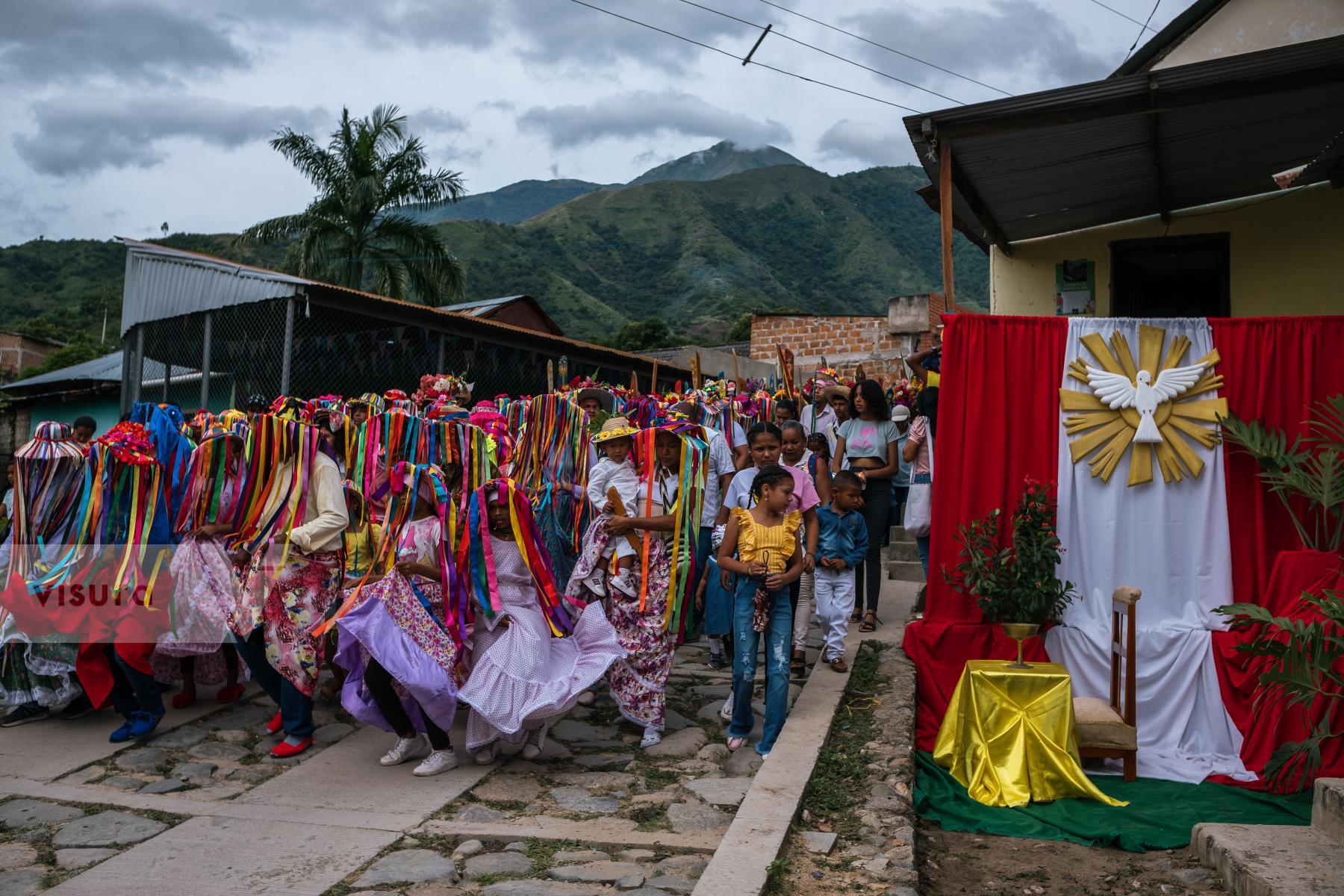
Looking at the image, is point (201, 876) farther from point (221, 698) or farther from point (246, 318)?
point (246, 318)

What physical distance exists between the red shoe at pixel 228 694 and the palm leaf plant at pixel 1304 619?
5920 millimetres

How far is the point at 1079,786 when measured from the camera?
5410 millimetres

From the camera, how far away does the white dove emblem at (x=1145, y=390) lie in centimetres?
638

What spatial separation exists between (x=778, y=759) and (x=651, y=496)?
1813mm

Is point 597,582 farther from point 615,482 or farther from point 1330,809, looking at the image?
point 1330,809

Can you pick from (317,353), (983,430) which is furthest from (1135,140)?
(317,353)

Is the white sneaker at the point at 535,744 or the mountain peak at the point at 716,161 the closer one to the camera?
the white sneaker at the point at 535,744

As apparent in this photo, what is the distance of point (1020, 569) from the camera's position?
6.14m

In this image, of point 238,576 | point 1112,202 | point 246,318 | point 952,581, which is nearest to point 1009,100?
point 952,581

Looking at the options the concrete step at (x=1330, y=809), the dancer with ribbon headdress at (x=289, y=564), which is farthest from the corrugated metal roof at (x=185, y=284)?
the concrete step at (x=1330, y=809)

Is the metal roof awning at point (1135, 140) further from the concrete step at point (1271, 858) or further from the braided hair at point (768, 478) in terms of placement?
the concrete step at point (1271, 858)

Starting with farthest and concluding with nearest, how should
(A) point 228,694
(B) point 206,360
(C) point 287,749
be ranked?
(B) point 206,360 → (A) point 228,694 → (C) point 287,749

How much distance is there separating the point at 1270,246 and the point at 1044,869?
7.43 metres

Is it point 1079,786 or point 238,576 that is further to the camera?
point 238,576
